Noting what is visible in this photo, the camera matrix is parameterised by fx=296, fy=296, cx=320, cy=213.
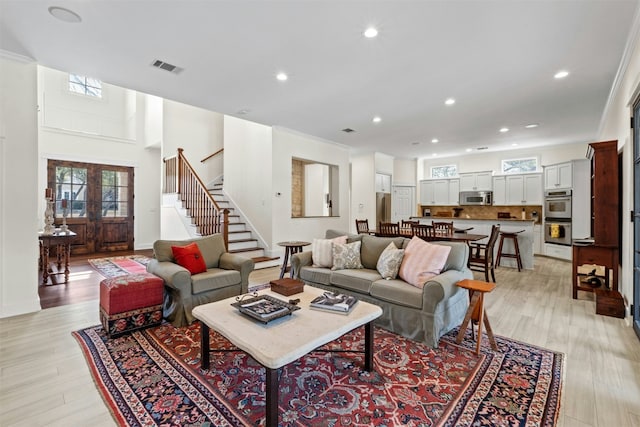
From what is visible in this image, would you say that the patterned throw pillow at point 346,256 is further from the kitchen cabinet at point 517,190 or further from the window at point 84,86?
the window at point 84,86

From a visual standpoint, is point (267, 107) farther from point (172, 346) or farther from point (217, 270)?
point (172, 346)

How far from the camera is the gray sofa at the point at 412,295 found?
263 cm

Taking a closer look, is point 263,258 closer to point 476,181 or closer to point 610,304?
point 610,304

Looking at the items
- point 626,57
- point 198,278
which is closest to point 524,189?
point 626,57

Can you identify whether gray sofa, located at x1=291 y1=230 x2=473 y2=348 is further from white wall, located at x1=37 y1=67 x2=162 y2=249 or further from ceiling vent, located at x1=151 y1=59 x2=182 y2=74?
white wall, located at x1=37 y1=67 x2=162 y2=249

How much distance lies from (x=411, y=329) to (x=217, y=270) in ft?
7.64

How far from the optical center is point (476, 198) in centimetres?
883

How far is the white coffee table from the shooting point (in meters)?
1.58

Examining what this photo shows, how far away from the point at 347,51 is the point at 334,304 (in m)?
2.63

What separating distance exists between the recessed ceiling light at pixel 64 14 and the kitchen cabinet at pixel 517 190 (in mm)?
9365

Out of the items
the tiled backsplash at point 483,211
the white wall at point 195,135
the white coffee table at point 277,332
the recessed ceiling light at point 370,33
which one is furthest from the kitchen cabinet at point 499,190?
the white wall at point 195,135

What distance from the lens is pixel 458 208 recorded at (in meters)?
9.48

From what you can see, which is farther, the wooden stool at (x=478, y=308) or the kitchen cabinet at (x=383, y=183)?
the kitchen cabinet at (x=383, y=183)

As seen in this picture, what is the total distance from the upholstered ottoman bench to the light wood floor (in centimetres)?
33
